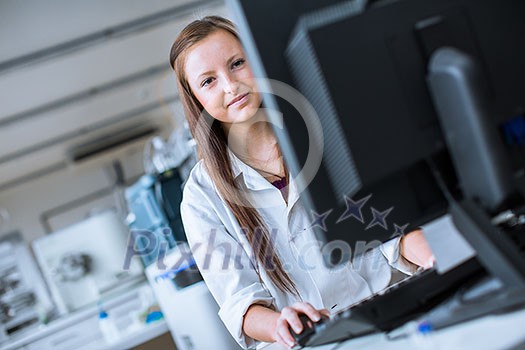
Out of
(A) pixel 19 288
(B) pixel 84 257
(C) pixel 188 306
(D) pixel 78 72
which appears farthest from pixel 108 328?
(A) pixel 19 288

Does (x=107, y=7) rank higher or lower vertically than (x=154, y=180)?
higher

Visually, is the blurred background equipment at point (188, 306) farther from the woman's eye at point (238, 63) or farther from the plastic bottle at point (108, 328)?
the woman's eye at point (238, 63)

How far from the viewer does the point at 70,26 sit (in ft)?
13.0

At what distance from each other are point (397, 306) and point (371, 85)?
30 cm

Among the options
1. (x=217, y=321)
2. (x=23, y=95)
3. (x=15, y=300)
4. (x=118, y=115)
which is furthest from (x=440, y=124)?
(x=15, y=300)

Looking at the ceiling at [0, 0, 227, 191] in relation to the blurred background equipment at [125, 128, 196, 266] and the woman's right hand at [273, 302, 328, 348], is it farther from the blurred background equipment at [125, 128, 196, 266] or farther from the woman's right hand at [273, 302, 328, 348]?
the woman's right hand at [273, 302, 328, 348]

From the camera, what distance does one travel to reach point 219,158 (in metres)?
1.20

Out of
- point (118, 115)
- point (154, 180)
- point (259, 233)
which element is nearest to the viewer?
point (259, 233)

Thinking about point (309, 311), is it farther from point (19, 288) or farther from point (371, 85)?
point (19, 288)

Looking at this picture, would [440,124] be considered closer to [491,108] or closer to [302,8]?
[491,108]

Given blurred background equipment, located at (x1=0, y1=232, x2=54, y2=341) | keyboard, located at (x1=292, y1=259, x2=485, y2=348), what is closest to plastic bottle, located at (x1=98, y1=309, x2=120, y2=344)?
keyboard, located at (x1=292, y1=259, x2=485, y2=348)

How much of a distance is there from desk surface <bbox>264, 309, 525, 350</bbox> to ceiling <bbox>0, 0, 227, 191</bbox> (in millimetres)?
2782

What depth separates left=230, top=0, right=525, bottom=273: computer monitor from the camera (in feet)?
2.23

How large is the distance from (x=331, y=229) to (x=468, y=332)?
194mm
